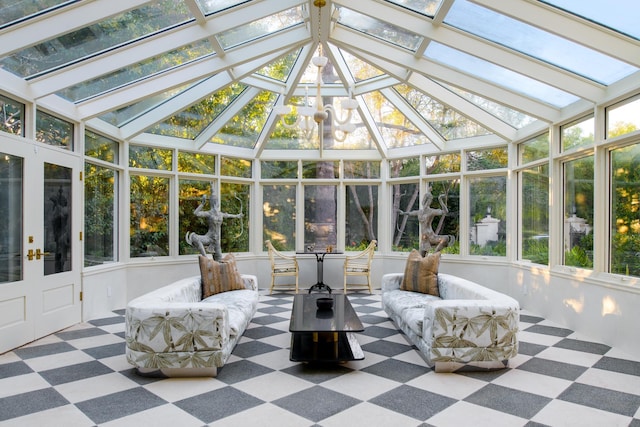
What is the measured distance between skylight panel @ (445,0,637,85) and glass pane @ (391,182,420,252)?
3.43 meters

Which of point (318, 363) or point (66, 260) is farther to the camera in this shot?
point (66, 260)

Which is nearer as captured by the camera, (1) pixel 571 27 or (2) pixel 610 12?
(2) pixel 610 12

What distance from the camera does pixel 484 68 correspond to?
487 cm

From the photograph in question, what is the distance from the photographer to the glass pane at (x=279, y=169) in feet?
25.6

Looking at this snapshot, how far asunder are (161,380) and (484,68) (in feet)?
15.2

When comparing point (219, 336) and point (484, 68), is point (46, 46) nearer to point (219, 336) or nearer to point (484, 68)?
point (219, 336)

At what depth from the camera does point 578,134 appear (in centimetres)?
484

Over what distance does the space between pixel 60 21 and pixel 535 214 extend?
5884 millimetres

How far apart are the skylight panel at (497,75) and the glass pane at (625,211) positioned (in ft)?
3.26

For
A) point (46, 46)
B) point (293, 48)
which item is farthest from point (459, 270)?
point (46, 46)

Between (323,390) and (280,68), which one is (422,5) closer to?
(280,68)

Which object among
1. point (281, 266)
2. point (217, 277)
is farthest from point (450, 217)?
point (217, 277)

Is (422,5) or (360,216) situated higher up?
(422,5)

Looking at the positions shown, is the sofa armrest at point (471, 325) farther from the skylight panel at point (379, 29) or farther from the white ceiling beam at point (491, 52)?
the skylight panel at point (379, 29)
